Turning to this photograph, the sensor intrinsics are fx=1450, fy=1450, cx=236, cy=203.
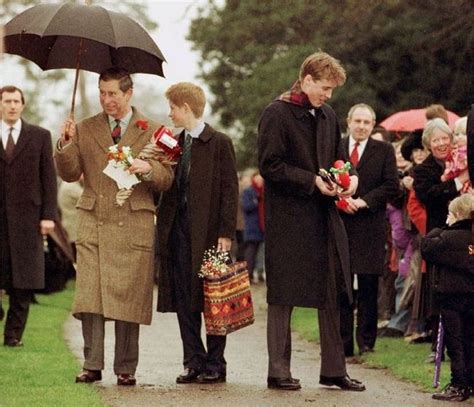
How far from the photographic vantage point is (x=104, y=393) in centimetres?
955

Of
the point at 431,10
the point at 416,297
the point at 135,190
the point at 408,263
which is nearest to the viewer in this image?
the point at 135,190

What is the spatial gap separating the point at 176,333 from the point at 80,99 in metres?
37.1

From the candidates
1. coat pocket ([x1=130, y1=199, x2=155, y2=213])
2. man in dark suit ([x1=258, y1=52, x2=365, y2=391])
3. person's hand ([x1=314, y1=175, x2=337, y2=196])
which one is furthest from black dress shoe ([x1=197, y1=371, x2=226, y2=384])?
person's hand ([x1=314, y1=175, x2=337, y2=196])

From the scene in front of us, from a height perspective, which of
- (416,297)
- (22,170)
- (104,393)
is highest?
(22,170)

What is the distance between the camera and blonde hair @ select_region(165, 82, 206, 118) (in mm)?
10508

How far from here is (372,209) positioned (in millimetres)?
12602

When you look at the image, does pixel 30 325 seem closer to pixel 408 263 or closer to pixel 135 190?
pixel 408 263

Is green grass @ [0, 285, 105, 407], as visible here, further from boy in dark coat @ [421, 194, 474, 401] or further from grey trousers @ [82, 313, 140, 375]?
boy in dark coat @ [421, 194, 474, 401]

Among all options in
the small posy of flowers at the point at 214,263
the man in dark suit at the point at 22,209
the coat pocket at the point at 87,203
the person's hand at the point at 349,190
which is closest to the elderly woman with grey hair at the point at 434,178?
the person's hand at the point at 349,190

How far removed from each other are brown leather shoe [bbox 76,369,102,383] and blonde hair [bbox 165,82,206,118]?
6.53ft

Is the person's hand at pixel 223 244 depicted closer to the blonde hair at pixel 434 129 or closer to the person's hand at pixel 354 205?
the person's hand at pixel 354 205

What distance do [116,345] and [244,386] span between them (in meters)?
0.95

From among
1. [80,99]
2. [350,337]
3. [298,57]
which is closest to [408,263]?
[350,337]

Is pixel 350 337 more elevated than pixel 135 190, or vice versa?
A: pixel 135 190
